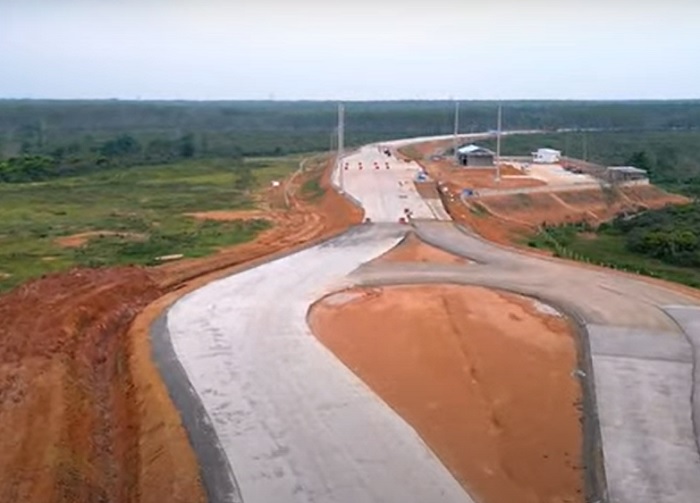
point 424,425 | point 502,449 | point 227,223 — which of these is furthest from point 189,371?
point 227,223

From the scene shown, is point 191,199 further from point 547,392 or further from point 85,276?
point 547,392

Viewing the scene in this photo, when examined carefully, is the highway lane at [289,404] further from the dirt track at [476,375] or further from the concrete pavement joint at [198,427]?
the dirt track at [476,375]

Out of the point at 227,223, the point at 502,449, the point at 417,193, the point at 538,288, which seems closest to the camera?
the point at 502,449

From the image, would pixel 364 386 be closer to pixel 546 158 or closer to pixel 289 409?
pixel 289 409

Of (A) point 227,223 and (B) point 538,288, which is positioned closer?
(B) point 538,288

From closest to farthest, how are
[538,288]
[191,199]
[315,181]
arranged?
[538,288] < [191,199] < [315,181]

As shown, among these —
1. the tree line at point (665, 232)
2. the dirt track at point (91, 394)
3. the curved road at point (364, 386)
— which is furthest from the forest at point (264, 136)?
the curved road at point (364, 386)
